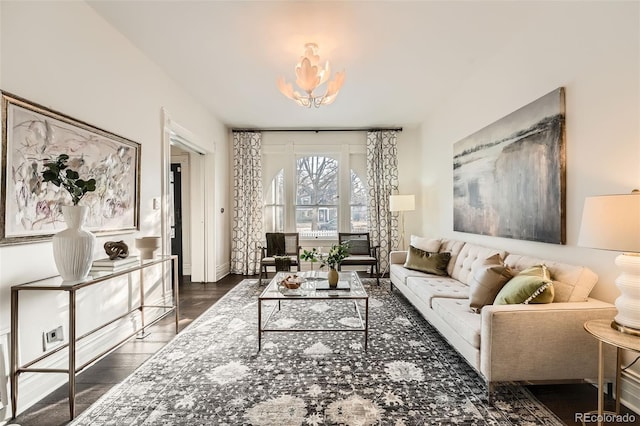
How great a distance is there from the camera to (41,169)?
80.5 inches

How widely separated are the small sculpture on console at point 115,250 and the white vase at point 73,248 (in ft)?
1.37

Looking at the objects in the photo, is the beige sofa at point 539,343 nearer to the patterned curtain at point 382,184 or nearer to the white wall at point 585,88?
the white wall at point 585,88

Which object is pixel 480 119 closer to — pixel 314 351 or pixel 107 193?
pixel 314 351

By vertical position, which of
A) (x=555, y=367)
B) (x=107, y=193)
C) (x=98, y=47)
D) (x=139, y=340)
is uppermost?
(x=98, y=47)

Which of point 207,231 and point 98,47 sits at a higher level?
point 98,47

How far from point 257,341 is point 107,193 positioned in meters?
1.82

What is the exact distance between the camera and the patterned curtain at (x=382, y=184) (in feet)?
19.2

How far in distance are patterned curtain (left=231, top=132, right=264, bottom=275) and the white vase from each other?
3.92 metres

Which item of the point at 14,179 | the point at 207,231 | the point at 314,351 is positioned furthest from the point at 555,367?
the point at 207,231

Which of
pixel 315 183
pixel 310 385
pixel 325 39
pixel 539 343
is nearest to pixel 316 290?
pixel 310 385

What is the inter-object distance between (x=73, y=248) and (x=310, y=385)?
172 centimetres

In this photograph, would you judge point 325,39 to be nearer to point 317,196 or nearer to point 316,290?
point 316,290

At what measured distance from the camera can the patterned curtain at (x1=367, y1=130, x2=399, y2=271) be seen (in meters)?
5.86

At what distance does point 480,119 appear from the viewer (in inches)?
141
